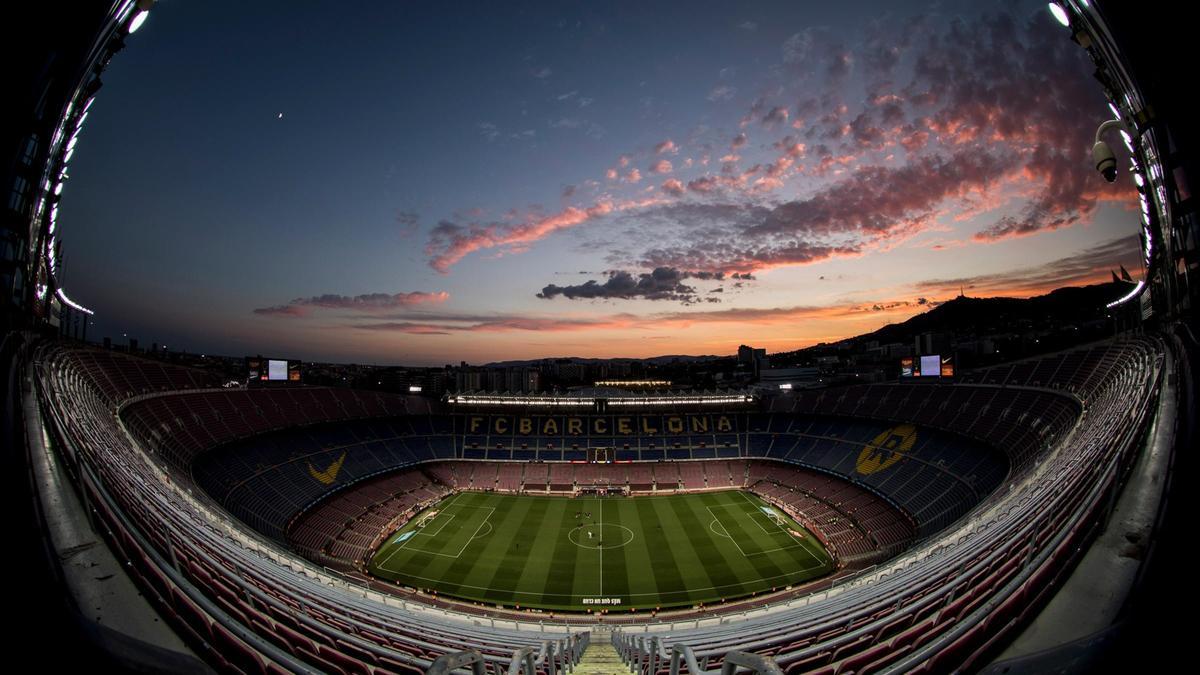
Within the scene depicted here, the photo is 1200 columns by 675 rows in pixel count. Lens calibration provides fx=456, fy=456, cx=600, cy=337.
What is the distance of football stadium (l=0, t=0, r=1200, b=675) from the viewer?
4457 mm

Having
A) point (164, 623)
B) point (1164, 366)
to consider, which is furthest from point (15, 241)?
point (1164, 366)

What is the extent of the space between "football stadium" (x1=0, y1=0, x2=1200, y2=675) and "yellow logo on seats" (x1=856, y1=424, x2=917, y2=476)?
0.34m

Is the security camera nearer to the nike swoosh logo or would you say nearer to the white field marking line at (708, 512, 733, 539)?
the white field marking line at (708, 512, 733, 539)

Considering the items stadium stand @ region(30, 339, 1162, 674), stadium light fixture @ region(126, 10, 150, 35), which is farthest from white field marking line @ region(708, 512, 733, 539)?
stadium light fixture @ region(126, 10, 150, 35)

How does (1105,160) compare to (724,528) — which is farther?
(724,528)

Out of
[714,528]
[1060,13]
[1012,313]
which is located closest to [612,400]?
[714,528]

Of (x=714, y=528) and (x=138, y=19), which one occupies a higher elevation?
(x=138, y=19)

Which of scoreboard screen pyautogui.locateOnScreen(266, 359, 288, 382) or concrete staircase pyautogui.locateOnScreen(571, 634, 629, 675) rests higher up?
scoreboard screen pyautogui.locateOnScreen(266, 359, 288, 382)

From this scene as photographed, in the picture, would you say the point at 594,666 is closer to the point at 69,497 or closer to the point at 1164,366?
the point at 69,497

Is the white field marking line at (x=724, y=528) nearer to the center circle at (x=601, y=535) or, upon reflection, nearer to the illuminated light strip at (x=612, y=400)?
the center circle at (x=601, y=535)

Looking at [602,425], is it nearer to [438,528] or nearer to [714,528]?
[714,528]

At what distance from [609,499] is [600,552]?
11476 millimetres

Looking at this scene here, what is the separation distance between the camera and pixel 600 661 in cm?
1505

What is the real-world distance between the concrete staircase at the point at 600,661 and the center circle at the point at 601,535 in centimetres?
1674
